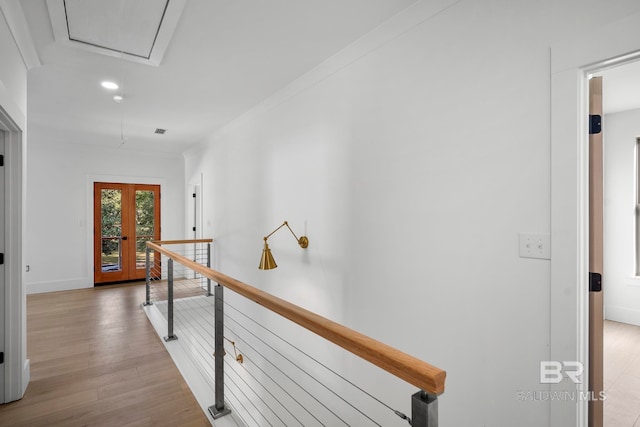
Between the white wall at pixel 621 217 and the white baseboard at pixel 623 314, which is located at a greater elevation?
the white wall at pixel 621 217

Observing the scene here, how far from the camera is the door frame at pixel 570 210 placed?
1.35 metres

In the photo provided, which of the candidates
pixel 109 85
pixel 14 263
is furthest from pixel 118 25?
pixel 14 263

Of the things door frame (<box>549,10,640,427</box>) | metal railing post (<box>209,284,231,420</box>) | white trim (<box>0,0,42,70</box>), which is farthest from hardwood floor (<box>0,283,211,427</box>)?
white trim (<box>0,0,42,70</box>)

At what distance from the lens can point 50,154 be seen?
5.49 metres

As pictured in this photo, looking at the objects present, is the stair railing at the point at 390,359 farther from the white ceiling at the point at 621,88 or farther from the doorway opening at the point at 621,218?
the doorway opening at the point at 621,218

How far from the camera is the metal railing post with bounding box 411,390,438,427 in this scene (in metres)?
0.80

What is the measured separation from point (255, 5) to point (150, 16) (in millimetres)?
662

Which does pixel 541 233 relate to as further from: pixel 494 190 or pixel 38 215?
pixel 38 215

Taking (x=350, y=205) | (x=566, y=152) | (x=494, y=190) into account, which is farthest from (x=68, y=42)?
(x=566, y=152)

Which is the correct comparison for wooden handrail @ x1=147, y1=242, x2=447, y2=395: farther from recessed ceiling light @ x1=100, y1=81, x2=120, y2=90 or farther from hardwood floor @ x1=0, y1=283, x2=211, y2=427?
recessed ceiling light @ x1=100, y1=81, x2=120, y2=90

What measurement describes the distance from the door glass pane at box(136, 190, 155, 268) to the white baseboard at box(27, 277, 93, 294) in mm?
859

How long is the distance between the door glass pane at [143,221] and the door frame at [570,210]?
6.47 metres

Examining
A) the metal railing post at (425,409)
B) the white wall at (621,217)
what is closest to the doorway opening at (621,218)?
the white wall at (621,217)

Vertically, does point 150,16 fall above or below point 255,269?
above
